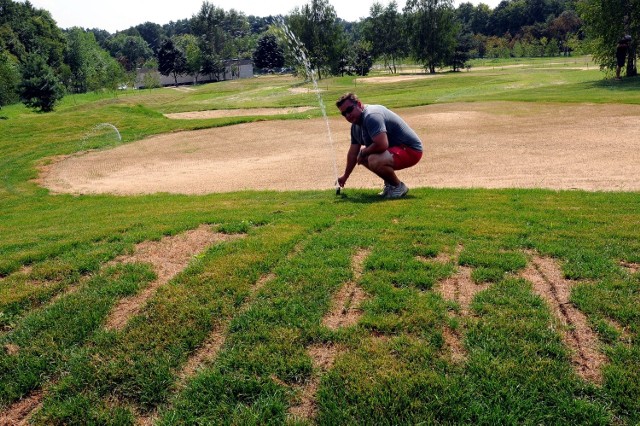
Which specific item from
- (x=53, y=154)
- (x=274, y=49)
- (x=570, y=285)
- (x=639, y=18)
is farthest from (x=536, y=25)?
(x=570, y=285)

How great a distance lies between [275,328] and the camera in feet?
12.7

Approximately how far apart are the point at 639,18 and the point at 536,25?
96245 mm

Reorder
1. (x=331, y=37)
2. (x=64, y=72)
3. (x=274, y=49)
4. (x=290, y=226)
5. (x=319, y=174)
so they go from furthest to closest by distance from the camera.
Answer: (x=274, y=49) < (x=64, y=72) < (x=331, y=37) < (x=319, y=174) < (x=290, y=226)

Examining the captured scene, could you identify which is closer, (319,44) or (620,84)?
(620,84)

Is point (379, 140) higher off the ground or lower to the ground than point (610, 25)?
lower

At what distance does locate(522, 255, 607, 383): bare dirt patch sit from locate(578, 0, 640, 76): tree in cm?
2989

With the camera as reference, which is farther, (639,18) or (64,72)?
(64,72)

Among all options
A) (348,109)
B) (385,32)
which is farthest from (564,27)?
(348,109)

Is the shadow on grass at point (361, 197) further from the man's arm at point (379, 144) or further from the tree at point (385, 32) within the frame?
the tree at point (385, 32)

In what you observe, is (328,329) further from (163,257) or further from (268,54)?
(268,54)

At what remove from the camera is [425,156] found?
13.5 metres

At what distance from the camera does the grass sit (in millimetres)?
3078

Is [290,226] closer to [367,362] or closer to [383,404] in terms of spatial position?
[367,362]

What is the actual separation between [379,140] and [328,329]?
4.39 meters
